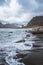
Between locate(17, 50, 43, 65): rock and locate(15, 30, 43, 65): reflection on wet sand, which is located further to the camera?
locate(15, 30, 43, 65): reflection on wet sand

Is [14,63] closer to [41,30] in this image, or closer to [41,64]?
[41,64]

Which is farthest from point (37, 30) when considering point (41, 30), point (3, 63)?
point (3, 63)

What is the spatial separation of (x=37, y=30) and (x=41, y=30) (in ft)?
4.21

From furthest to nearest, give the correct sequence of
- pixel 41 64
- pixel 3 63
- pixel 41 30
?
1. pixel 41 30
2. pixel 3 63
3. pixel 41 64

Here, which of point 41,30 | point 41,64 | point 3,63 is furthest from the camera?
point 41,30

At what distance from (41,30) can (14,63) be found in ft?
122

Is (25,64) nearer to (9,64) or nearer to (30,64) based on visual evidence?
(30,64)

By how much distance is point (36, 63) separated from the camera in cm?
898

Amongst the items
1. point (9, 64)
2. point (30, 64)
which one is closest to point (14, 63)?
point (9, 64)

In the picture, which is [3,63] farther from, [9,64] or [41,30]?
[41,30]

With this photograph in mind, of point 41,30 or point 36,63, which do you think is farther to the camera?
point 41,30

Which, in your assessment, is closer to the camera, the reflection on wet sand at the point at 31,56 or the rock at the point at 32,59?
the rock at the point at 32,59

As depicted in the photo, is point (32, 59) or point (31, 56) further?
point (31, 56)

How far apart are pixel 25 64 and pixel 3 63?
4.78 ft
